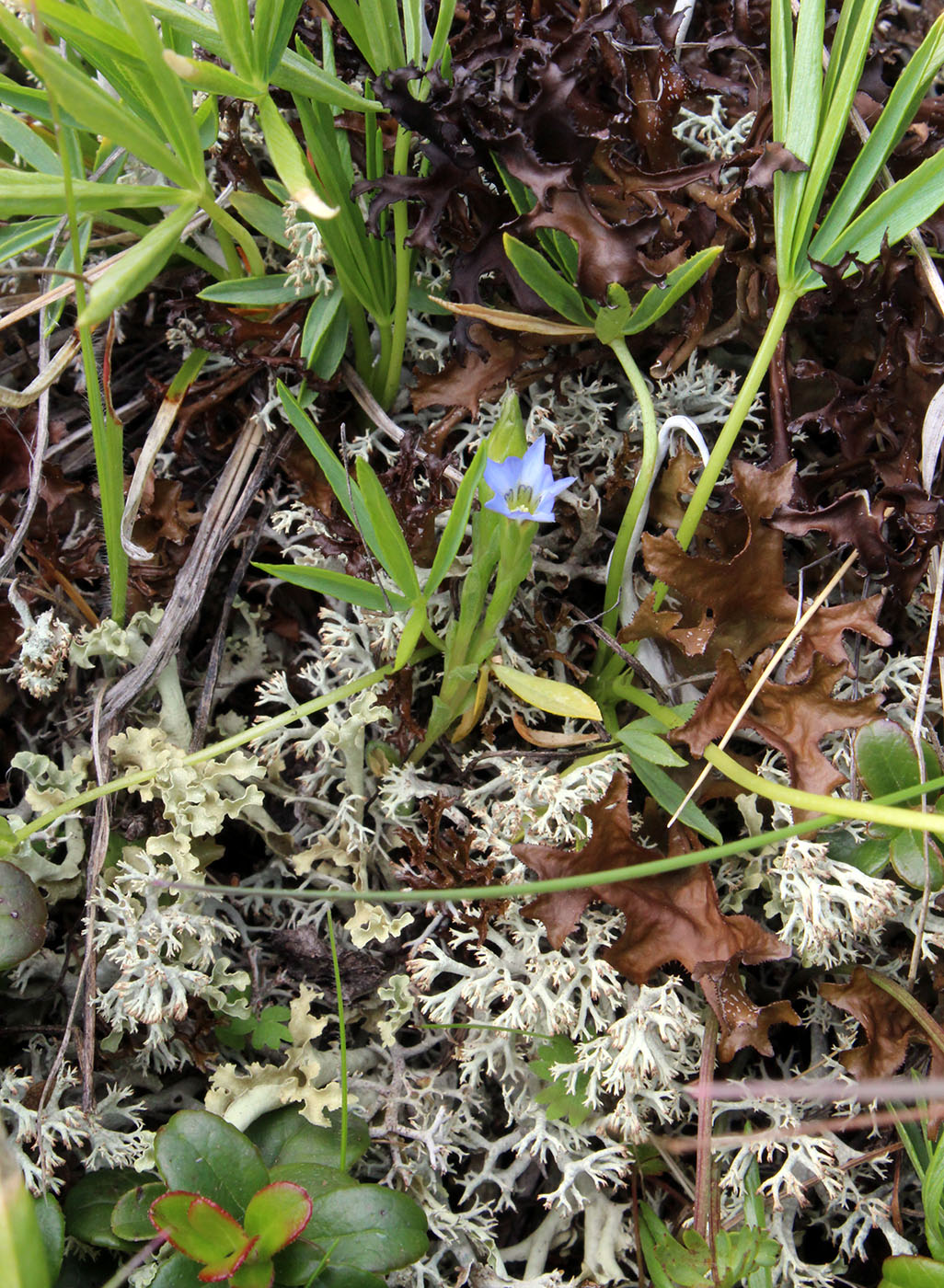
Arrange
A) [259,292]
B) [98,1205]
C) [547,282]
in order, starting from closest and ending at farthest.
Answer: [98,1205] → [547,282] → [259,292]

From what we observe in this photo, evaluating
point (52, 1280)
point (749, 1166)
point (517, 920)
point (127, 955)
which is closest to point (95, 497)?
point (127, 955)

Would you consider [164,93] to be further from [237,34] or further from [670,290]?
[670,290]

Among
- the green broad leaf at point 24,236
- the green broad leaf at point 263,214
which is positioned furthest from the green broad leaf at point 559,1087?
the green broad leaf at point 24,236

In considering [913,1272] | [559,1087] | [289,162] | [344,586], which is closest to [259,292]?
[289,162]

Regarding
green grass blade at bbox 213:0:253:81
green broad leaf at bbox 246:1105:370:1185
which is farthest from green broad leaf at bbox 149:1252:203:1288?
green grass blade at bbox 213:0:253:81

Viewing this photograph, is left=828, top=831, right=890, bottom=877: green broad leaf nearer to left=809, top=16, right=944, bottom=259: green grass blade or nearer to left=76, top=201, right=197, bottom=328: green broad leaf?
left=809, top=16, right=944, bottom=259: green grass blade

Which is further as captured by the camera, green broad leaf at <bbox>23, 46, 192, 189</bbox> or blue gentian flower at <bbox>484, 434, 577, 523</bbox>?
blue gentian flower at <bbox>484, 434, 577, 523</bbox>
